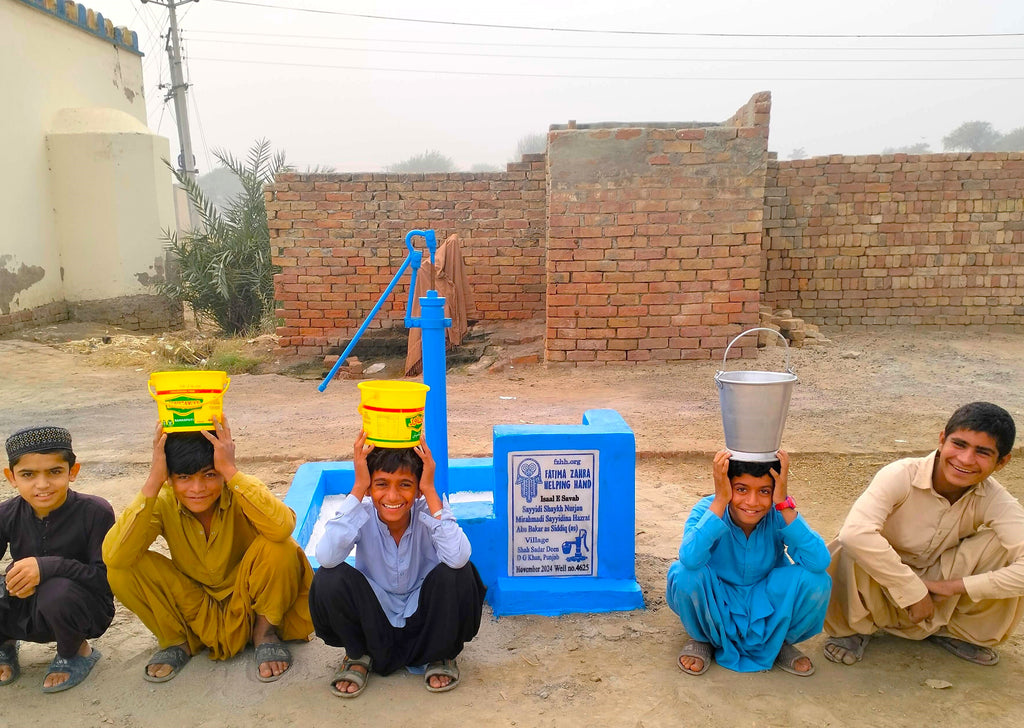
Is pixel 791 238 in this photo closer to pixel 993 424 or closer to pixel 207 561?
pixel 993 424

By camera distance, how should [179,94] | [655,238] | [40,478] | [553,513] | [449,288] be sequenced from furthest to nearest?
[179,94] → [449,288] → [655,238] → [553,513] → [40,478]

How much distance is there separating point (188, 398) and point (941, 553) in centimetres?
241

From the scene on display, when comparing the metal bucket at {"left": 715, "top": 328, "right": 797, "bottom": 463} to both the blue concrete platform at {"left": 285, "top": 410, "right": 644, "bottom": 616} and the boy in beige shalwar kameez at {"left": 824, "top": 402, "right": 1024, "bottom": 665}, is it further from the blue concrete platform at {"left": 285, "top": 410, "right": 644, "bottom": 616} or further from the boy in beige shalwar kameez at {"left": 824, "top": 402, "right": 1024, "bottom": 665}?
the blue concrete platform at {"left": 285, "top": 410, "right": 644, "bottom": 616}

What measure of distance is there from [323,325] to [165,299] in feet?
16.9

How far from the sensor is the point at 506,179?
28.8 ft

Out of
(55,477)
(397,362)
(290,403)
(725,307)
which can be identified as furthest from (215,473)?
(397,362)

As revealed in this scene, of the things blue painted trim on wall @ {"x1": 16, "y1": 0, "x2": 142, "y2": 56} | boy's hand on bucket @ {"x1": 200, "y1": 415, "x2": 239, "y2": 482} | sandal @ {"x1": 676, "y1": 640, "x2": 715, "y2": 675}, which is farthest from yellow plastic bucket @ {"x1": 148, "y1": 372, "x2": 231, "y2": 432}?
blue painted trim on wall @ {"x1": 16, "y1": 0, "x2": 142, "y2": 56}

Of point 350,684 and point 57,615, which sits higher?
point 57,615

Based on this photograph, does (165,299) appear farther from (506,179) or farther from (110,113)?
(506,179)

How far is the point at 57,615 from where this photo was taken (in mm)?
2299

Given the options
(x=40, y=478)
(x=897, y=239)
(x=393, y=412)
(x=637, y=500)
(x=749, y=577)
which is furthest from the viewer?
(x=897, y=239)

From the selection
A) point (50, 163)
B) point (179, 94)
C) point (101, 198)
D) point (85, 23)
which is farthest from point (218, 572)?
point (179, 94)

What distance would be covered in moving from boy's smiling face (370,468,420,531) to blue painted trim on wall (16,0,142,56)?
12178mm

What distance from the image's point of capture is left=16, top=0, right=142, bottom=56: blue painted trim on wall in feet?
37.3
